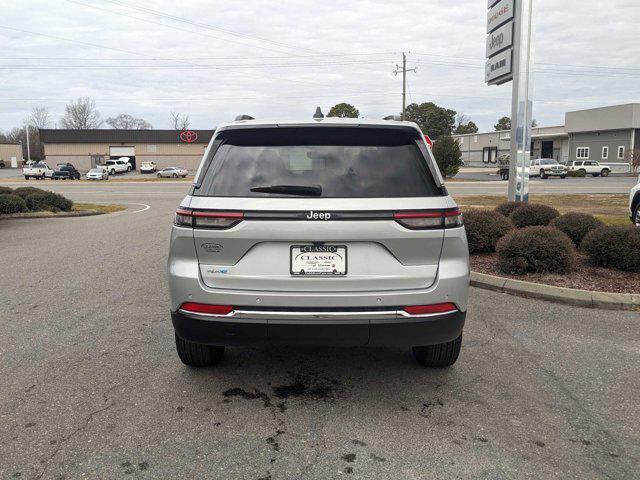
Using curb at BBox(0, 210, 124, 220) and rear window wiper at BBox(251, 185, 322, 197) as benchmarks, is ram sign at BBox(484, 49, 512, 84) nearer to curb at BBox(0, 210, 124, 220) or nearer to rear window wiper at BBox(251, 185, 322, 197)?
rear window wiper at BBox(251, 185, 322, 197)

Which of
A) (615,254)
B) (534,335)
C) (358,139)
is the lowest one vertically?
(534,335)

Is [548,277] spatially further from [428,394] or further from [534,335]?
[428,394]

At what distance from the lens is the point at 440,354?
13.5ft

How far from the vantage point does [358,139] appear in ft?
11.8

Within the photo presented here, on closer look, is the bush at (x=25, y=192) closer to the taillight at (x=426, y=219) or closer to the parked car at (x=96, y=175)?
the taillight at (x=426, y=219)

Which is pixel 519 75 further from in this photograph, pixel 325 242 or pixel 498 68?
pixel 325 242

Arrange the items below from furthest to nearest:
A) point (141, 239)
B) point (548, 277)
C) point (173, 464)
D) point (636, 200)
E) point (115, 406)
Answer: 1. point (141, 239)
2. point (636, 200)
3. point (548, 277)
4. point (115, 406)
5. point (173, 464)

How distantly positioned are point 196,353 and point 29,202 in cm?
1491

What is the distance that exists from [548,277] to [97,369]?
207 inches

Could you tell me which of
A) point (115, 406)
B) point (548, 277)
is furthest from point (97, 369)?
point (548, 277)

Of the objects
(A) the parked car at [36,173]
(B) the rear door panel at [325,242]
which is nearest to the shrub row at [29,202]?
(B) the rear door panel at [325,242]

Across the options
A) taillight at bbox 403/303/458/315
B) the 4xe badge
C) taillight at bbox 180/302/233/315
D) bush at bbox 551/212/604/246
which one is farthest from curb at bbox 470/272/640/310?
taillight at bbox 180/302/233/315

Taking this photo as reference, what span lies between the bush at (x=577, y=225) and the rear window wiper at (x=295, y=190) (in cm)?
631

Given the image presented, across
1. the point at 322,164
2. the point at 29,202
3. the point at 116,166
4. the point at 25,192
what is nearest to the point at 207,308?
the point at 322,164
